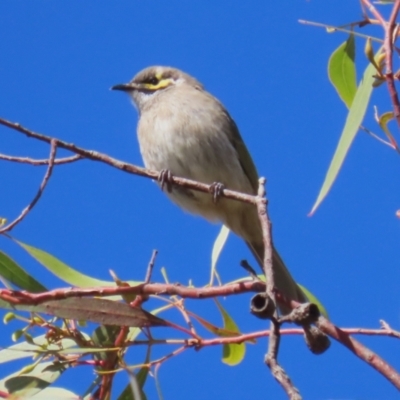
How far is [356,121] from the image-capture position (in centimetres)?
198

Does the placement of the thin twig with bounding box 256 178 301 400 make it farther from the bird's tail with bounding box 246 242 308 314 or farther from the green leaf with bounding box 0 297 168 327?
the bird's tail with bounding box 246 242 308 314

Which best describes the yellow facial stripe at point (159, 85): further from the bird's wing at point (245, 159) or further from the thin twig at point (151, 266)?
the thin twig at point (151, 266)

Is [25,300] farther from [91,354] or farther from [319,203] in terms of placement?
[319,203]

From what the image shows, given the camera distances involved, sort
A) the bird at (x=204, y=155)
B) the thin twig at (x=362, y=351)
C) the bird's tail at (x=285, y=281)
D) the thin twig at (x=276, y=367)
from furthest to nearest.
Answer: the bird at (x=204, y=155) → the bird's tail at (x=285, y=281) → the thin twig at (x=362, y=351) → the thin twig at (x=276, y=367)

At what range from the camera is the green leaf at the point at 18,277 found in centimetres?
219

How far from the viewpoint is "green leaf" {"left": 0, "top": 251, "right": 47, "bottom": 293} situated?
2188 millimetres

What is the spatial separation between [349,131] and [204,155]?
202 centimetres

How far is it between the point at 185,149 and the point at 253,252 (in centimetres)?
75

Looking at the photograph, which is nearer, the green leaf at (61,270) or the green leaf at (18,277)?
the green leaf at (18,277)

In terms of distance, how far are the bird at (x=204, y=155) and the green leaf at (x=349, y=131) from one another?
5.53 ft

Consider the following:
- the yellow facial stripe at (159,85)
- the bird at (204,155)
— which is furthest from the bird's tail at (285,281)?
the yellow facial stripe at (159,85)

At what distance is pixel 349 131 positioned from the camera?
6.37ft

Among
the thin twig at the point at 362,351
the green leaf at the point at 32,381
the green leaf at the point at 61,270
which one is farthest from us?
the green leaf at the point at 61,270

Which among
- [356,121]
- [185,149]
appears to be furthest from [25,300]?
[185,149]
